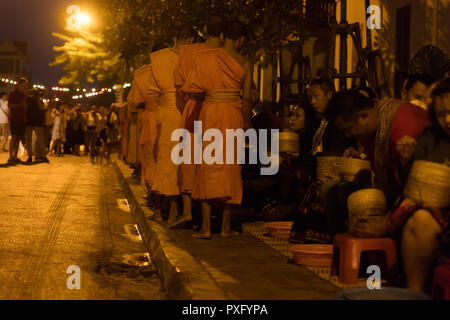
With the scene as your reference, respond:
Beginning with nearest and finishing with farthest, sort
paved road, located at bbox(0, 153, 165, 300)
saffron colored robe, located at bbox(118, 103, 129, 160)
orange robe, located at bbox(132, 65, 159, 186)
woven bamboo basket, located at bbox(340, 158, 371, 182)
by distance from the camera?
1. paved road, located at bbox(0, 153, 165, 300)
2. woven bamboo basket, located at bbox(340, 158, 371, 182)
3. orange robe, located at bbox(132, 65, 159, 186)
4. saffron colored robe, located at bbox(118, 103, 129, 160)

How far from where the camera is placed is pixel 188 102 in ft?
27.5

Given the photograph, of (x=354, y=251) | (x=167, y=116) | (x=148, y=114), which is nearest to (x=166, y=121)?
(x=167, y=116)

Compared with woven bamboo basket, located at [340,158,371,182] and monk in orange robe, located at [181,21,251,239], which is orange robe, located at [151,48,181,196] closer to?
monk in orange robe, located at [181,21,251,239]

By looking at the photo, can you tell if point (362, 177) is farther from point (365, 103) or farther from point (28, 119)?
point (28, 119)

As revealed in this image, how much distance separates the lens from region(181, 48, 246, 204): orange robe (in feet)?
25.7

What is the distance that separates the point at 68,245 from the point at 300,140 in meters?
2.61

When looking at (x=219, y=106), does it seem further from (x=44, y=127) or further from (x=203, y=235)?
(x=44, y=127)

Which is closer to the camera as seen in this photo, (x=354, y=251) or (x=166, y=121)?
(x=354, y=251)

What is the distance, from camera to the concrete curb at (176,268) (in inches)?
215

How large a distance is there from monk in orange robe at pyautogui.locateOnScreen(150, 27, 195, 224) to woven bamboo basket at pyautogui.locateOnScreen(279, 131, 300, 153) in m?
1.10

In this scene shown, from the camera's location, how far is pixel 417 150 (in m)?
5.10

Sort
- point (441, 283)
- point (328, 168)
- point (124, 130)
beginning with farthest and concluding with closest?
1. point (124, 130)
2. point (328, 168)
3. point (441, 283)

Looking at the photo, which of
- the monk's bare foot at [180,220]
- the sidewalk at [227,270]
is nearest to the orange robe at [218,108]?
the sidewalk at [227,270]

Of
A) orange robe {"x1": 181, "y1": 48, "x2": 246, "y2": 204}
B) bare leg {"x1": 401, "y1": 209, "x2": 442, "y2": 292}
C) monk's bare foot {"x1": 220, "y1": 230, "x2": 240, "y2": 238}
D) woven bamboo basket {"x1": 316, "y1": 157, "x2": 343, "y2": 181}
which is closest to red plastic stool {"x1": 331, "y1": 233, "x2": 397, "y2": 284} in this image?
bare leg {"x1": 401, "y1": 209, "x2": 442, "y2": 292}
